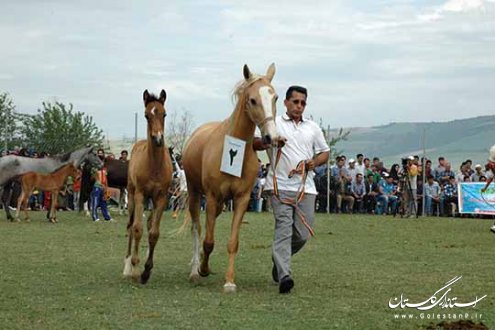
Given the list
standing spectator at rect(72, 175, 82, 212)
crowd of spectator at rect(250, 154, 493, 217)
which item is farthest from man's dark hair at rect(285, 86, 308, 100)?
crowd of spectator at rect(250, 154, 493, 217)

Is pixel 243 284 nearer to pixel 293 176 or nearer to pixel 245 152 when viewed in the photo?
pixel 293 176

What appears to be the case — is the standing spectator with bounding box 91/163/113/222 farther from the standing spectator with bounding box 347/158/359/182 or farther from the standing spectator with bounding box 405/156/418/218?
the standing spectator with bounding box 405/156/418/218

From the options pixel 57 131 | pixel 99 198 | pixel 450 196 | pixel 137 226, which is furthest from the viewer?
pixel 57 131

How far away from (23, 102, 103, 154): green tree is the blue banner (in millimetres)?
19456

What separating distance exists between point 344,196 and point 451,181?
3687mm

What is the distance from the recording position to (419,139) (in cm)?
7012

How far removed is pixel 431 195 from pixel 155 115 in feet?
71.1

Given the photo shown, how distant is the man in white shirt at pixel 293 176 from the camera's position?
1014 cm

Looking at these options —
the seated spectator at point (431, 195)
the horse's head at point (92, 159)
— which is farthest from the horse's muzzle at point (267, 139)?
the seated spectator at point (431, 195)

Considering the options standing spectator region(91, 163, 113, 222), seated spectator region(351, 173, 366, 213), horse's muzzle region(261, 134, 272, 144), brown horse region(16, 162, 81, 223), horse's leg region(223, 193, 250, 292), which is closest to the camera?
horse's muzzle region(261, 134, 272, 144)

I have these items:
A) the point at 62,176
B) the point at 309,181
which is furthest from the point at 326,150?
the point at 62,176

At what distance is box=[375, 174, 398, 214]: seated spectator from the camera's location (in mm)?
31703

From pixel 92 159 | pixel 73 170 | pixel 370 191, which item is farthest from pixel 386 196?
pixel 73 170

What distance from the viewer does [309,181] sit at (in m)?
10.4
